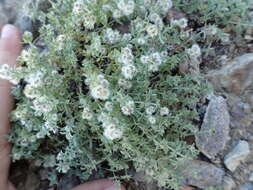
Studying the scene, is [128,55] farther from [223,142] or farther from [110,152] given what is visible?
[223,142]

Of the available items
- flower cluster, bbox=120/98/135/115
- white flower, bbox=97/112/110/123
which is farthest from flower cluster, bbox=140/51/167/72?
white flower, bbox=97/112/110/123

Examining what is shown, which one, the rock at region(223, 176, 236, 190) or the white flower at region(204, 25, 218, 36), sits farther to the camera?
the white flower at region(204, 25, 218, 36)

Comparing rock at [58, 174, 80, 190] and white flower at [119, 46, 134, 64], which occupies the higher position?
white flower at [119, 46, 134, 64]

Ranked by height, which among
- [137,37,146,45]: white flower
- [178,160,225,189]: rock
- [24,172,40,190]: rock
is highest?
[137,37,146,45]: white flower

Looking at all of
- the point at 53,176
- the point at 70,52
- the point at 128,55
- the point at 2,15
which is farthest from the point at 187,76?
the point at 2,15

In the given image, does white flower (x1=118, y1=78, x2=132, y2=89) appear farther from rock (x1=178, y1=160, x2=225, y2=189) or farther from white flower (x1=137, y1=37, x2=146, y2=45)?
rock (x1=178, y1=160, x2=225, y2=189)

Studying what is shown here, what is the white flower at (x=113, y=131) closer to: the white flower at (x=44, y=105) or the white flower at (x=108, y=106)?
the white flower at (x=108, y=106)

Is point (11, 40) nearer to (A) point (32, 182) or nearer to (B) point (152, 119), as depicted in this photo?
(A) point (32, 182)

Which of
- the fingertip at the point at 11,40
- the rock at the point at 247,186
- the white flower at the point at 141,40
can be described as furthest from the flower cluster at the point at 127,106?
the fingertip at the point at 11,40
